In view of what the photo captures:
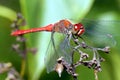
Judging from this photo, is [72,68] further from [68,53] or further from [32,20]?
[32,20]

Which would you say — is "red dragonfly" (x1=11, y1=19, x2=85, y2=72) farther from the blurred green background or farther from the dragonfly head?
the blurred green background

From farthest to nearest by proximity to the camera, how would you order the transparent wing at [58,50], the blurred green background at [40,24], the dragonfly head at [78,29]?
the blurred green background at [40,24], the dragonfly head at [78,29], the transparent wing at [58,50]

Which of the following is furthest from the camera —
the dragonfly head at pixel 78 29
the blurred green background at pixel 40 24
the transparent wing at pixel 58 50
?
the blurred green background at pixel 40 24

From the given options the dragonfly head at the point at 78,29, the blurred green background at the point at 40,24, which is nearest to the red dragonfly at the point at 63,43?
the dragonfly head at the point at 78,29

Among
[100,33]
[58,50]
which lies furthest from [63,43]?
[100,33]

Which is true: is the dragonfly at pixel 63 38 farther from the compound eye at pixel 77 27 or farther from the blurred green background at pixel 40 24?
the blurred green background at pixel 40 24

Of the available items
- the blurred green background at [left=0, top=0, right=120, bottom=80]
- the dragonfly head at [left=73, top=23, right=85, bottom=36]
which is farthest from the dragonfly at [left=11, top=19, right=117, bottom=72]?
the blurred green background at [left=0, top=0, right=120, bottom=80]
